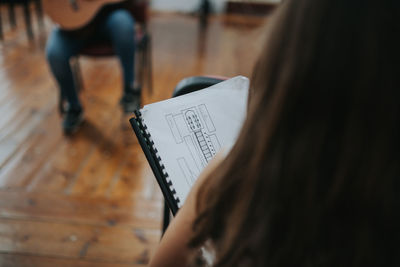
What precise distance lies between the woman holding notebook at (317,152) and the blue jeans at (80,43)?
1.28 m

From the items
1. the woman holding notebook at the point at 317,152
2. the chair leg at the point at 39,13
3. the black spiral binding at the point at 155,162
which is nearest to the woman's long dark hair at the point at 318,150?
the woman holding notebook at the point at 317,152

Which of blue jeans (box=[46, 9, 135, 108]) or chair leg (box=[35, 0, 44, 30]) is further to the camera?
chair leg (box=[35, 0, 44, 30])

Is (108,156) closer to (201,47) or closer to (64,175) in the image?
(64,175)

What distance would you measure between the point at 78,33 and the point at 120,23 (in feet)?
0.60

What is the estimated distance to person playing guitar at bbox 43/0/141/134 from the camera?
5.02ft

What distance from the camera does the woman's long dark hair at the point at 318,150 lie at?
1.01 ft

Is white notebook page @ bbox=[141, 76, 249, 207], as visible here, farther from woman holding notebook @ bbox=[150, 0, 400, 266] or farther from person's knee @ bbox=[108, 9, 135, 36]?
person's knee @ bbox=[108, 9, 135, 36]

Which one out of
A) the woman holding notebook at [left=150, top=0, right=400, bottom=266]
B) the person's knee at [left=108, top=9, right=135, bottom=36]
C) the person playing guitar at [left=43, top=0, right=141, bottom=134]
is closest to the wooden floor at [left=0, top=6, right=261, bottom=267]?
the woman holding notebook at [left=150, top=0, right=400, bottom=266]

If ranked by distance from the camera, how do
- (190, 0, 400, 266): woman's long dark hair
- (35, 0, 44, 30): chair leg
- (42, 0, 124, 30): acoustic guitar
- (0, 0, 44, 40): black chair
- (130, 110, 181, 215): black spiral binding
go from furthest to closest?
(35, 0, 44, 30): chair leg, (0, 0, 44, 40): black chair, (42, 0, 124, 30): acoustic guitar, (130, 110, 181, 215): black spiral binding, (190, 0, 400, 266): woman's long dark hair

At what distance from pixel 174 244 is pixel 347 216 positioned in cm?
22

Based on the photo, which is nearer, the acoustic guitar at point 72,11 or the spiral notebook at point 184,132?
the spiral notebook at point 184,132

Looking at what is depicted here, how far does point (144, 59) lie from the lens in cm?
189

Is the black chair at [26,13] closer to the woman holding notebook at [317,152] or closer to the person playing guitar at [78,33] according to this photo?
the person playing guitar at [78,33]

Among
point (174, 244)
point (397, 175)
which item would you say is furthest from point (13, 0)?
point (397, 175)
